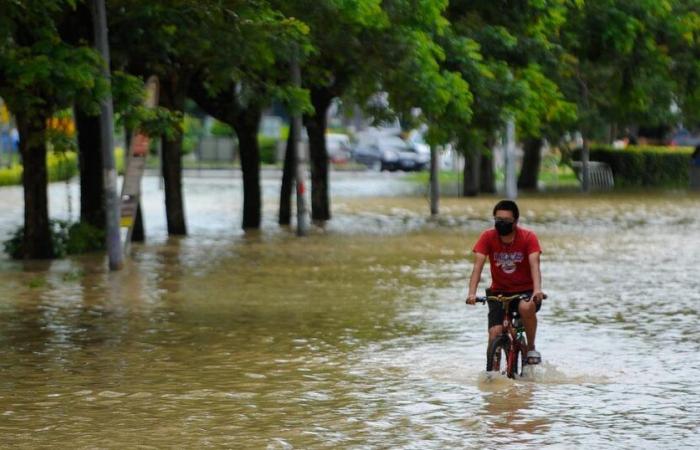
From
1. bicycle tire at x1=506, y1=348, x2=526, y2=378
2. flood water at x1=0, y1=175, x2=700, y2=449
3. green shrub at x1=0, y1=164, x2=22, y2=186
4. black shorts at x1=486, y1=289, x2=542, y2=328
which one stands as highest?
black shorts at x1=486, y1=289, x2=542, y2=328

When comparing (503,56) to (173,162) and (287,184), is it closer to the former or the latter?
(173,162)

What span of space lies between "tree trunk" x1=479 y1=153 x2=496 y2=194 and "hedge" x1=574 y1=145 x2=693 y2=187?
7764 mm

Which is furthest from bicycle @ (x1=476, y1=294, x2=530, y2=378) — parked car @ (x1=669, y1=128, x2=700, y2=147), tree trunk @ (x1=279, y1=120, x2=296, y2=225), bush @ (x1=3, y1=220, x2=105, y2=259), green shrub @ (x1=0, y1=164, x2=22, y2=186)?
parked car @ (x1=669, y1=128, x2=700, y2=147)

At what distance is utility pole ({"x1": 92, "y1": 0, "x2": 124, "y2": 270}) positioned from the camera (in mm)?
22375

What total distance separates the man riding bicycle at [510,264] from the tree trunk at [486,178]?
3762 cm

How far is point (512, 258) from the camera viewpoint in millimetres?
12273

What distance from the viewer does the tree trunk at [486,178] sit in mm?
50125

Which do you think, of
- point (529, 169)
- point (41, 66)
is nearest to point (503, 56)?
point (41, 66)

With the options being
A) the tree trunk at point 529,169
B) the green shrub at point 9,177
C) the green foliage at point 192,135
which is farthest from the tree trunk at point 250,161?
the green foliage at point 192,135

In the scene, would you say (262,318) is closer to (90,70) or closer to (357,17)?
(90,70)

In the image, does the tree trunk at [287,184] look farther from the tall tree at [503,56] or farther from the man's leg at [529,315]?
the man's leg at [529,315]

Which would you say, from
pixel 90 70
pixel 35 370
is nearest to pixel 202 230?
pixel 90 70

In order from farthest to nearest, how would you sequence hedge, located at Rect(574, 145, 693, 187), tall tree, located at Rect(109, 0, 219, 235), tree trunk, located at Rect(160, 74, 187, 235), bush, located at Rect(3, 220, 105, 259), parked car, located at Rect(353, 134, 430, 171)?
1. parked car, located at Rect(353, 134, 430, 171)
2. hedge, located at Rect(574, 145, 693, 187)
3. tree trunk, located at Rect(160, 74, 187, 235)
4. bush, located at Rect(3, 220, 105, 259)
5. tall tree, located at Rect(109, 0, 219, 235)

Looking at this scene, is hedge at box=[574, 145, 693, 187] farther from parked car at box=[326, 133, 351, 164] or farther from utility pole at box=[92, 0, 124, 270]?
utility pole at box=[92, 0, 124, 270]
